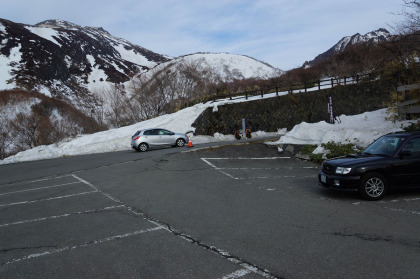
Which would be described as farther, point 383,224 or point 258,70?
point 258,70

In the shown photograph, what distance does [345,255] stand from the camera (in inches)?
166

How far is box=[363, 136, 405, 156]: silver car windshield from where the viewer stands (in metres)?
7.78

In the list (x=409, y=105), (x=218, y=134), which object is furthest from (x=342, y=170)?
(x=218, y=134)

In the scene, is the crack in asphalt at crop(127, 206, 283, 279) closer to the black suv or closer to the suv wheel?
the black suv

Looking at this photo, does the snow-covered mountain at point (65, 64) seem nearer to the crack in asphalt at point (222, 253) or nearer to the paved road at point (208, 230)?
the paved road at point (208, 230)

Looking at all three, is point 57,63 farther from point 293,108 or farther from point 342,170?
point 342,170

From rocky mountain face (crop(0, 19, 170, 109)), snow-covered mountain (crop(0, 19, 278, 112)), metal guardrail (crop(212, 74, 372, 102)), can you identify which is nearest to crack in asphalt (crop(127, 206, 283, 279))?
metal guardrail (crop(212, 74, 372, 102))

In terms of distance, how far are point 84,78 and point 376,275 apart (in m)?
118

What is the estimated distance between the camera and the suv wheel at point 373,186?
723 cm

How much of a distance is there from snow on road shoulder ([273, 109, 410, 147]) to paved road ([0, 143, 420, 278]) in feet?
15.0

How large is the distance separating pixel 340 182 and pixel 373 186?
696 millimetres

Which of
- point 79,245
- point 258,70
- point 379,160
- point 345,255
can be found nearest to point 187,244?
point 79,245

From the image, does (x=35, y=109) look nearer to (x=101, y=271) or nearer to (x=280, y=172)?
(x=280, y=172)

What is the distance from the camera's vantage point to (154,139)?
72.7 feet
